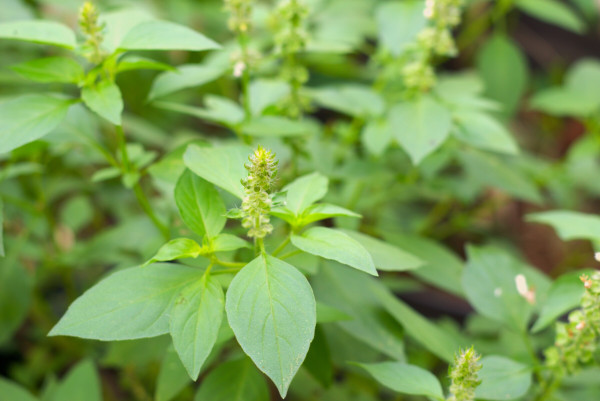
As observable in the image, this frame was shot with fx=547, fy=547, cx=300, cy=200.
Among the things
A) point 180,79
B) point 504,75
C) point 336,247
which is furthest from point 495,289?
point 504,75

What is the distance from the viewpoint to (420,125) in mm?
1016

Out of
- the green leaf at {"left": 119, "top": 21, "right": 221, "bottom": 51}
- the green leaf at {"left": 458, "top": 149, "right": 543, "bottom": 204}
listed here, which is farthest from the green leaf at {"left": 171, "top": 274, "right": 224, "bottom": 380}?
the green leaf at {"left": 458, "top": 149, "right": 543, "bottom": 204}

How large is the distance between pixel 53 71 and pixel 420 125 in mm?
628

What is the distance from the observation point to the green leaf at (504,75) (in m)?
A: 1.75

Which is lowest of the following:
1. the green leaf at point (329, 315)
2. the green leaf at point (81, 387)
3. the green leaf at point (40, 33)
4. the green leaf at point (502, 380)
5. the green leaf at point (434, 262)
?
the green leaf at point (81, 387)

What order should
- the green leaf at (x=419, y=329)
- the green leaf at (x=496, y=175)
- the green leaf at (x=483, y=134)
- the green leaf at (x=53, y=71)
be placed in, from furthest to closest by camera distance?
the green leaf at (x=496, y=175)
the green leaf at (x=483, y=134)
the green leaf at (x=419, y=329)
the green leaf at (x=53, y=71)

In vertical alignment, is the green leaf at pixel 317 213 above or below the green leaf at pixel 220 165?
below

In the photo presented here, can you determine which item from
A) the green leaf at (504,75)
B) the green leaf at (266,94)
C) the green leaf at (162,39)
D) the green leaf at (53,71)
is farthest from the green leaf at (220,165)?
the green leaf at (504,75)

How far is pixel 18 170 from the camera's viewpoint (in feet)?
3.58

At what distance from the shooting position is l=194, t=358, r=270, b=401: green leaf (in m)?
0.83

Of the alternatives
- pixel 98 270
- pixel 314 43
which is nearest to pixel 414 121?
pixel 314 43

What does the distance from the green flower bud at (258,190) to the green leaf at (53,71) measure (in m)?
0.37

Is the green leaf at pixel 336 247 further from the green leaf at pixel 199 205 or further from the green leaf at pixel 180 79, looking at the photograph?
the green leaf at pixel 180 79

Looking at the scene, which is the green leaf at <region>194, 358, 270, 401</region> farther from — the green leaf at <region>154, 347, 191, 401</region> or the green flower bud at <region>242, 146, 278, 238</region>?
the green flower bud at <region>242, 146, 278, 238</region>
